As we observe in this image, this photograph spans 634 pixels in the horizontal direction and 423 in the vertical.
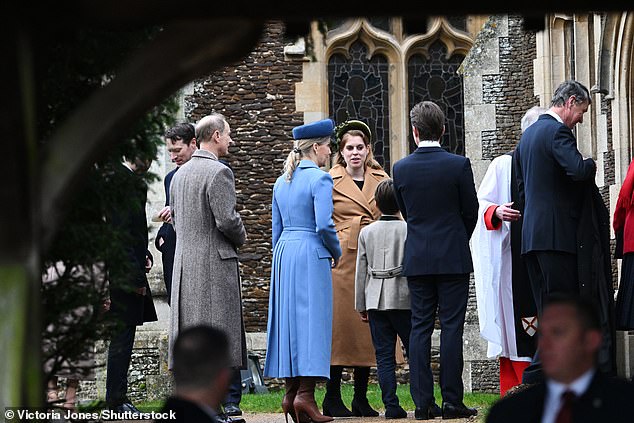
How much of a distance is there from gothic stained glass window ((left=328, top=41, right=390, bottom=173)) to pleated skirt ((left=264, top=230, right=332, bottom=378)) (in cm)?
1347

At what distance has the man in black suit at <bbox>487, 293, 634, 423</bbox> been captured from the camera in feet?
16.0

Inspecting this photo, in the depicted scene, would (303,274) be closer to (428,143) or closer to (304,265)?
(304,265)

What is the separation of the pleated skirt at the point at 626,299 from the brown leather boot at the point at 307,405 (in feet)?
7.72

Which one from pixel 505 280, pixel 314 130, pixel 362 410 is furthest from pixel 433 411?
pixel 314 130

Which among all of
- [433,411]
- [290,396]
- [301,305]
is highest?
[301,305]

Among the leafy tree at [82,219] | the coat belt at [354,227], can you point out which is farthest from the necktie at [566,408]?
the coat belt at [354,227]

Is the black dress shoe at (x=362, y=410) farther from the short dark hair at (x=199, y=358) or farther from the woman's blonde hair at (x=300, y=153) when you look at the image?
the short dark hair at (x=199, y=358)

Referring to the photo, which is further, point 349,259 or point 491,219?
point 349,259

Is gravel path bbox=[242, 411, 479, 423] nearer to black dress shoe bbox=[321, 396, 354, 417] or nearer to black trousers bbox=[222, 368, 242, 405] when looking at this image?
black dress shoe bbox=[321, 396, 354, 417]

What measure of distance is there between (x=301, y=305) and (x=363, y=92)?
46.4 ft

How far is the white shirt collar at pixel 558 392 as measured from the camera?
4930 mm

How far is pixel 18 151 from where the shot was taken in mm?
4109

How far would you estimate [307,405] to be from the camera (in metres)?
9.56

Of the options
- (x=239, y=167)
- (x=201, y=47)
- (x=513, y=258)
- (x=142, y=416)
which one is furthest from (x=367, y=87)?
(x=201, y=47)
